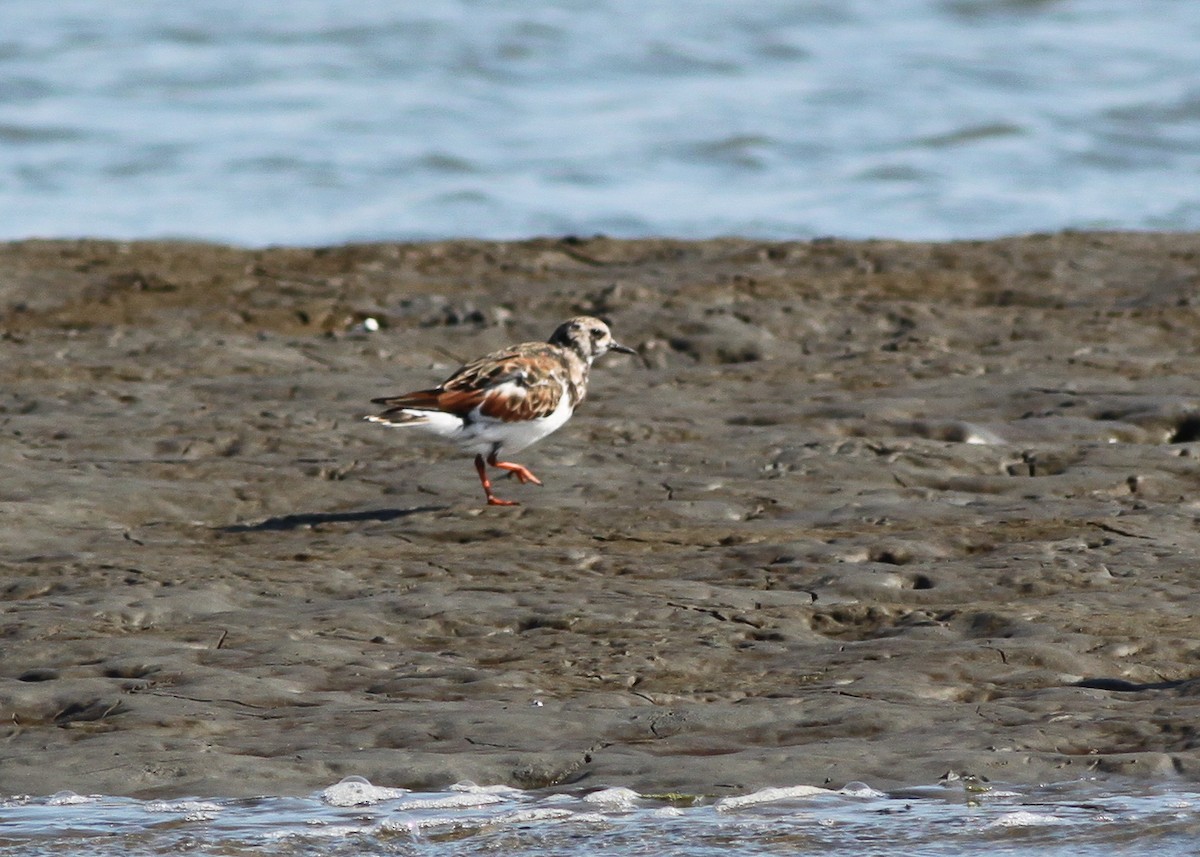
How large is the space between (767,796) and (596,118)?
2064cm

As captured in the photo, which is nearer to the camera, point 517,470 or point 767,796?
point 767,796

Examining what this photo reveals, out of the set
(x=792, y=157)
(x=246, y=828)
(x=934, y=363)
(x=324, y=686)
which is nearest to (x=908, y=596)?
(x=324, y=686)

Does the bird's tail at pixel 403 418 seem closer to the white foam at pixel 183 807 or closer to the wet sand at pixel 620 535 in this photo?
the wet sand at pixel 620 535

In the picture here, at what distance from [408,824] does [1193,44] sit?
2760 cm

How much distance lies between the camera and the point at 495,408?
9203 millimetres

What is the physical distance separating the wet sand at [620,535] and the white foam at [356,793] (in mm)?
65

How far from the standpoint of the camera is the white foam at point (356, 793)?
18.8 ft

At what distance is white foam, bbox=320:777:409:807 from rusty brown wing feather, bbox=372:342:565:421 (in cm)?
355

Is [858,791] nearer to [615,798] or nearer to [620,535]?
[615,798]

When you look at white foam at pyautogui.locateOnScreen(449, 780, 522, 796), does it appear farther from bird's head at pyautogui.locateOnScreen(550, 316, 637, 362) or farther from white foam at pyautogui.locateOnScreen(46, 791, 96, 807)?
bird's head at pyautogui.locateOnScreen(550, 316, 637, 362)

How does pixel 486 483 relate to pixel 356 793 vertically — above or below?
above

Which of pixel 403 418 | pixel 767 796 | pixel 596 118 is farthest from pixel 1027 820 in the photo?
pixel 596 118

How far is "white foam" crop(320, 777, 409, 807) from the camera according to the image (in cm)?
574

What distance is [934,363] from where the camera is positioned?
12.0m
